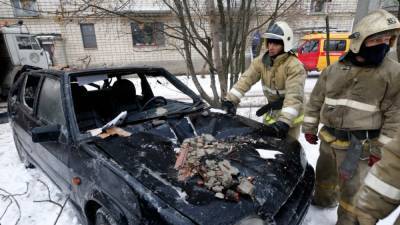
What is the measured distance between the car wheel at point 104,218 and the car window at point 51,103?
87cm

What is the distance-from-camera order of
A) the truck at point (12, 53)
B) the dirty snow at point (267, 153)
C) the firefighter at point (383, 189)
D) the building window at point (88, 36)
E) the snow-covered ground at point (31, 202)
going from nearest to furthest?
1. the firefighter at point (383, 189)
2. the dirty snow at point (267, 153)
3. the snow-covered ground at point (31, 202)
4. the truck at point (12, 53)
5. the building window at point (88, 36)

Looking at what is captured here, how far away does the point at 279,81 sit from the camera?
9.18 feet

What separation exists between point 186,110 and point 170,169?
1052 mm

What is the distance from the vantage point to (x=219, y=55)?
4.39m

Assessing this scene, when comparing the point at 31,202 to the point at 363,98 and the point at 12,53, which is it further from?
the point at 12,53

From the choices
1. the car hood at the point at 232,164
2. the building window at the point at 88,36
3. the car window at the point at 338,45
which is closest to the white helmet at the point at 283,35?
the car hood at the point at 232,164

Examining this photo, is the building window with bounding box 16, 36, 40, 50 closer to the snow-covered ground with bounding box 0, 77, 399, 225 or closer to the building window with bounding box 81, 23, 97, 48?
the building window with bounding box 81, 23, 97, 48

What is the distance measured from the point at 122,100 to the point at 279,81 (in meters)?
1.79

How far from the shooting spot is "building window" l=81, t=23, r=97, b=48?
43.9 ft

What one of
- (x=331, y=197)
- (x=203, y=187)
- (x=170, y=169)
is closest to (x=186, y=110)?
(x=170, y=169)

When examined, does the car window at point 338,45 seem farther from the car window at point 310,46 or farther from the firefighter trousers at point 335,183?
the firefighter trousers at point 335,183

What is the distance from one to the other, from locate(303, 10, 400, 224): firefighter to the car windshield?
4.23 ft

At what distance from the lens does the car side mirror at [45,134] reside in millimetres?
2042

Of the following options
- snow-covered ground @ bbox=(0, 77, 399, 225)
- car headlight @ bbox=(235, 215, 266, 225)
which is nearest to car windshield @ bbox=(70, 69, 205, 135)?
snow-covered ground @ bbox=(0, 77, 399, 225)
